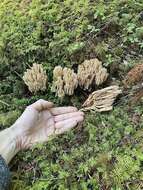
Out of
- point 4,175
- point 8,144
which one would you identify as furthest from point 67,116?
point 4,175

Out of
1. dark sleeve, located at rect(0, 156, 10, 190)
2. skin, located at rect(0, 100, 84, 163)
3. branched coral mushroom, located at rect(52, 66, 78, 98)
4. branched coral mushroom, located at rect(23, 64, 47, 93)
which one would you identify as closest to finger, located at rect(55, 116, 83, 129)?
skin, located at rect(0, 100, 84, 163)

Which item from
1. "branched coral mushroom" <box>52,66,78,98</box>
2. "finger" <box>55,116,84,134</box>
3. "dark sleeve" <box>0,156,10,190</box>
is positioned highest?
"branched coral mushroom" <box>52,66,78,98</box>

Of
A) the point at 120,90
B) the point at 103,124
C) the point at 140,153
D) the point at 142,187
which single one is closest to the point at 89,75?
the point at 120,90

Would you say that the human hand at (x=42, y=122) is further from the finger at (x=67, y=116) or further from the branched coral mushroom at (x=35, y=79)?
the branched coral mushroom at (x=35, y=79)

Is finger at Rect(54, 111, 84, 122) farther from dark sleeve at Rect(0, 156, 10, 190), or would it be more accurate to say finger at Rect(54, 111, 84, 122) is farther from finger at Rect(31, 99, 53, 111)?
dark sleeve at Rect(0, 156, 10, 190)

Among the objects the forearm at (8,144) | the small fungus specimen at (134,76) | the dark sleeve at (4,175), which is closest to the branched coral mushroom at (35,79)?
the forearm at (8,144)

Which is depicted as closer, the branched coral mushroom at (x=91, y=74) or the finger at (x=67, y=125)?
the finger at (x=67, y=125)

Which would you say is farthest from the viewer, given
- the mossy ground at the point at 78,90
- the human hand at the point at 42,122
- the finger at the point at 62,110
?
the finger at the point at 62,110

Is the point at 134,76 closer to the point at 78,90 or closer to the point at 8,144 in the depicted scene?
the point at 78,90
